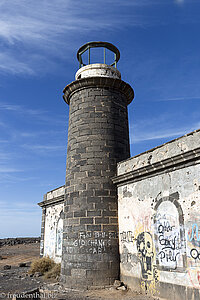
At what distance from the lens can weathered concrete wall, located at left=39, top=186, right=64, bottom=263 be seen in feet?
39.7

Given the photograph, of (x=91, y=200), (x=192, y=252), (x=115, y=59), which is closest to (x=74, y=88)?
(x=115, y=59)

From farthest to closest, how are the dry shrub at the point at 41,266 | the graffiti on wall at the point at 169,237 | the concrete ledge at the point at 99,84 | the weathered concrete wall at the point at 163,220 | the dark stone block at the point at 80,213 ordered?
the dry shrub at the point at 41,266
the concrete ledge at the point at 99,84
the dark stone block at the point at 80,213
the graffiti on wall at the point at 169,237
the weathered concrete wall at the point at 163,220

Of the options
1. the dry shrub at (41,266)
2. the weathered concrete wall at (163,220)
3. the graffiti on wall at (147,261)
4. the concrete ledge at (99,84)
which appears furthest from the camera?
the dry shrub at (41,266)

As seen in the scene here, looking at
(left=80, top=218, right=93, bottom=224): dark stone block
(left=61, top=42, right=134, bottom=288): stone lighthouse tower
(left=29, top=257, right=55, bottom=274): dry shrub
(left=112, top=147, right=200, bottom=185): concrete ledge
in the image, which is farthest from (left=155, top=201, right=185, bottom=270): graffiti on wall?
(left=29, top=257, right=55, bottom=274): dry shrub

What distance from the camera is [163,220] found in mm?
6770

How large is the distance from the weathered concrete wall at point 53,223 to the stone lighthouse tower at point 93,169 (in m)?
3.29

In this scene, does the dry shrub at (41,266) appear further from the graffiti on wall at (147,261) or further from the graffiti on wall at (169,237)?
the graffiti on wall at (169,237)

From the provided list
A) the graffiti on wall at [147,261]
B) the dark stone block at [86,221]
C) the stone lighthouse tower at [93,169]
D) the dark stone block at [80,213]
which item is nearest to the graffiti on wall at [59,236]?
the stone lighthouse tower at [93,169]

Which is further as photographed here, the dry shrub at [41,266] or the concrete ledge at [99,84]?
the dry shrub at [41,266]

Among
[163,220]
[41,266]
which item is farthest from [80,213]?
[41,266]

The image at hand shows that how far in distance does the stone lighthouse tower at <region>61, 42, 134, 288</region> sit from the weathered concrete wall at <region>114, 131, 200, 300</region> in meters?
0.55

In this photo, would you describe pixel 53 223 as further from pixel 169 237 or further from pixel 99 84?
pixel 169 237

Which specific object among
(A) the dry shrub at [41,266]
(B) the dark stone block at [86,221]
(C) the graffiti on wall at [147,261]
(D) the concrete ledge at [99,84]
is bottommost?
(A) the dry shrub at [41,266]

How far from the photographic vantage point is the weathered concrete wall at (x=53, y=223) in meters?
12.1
